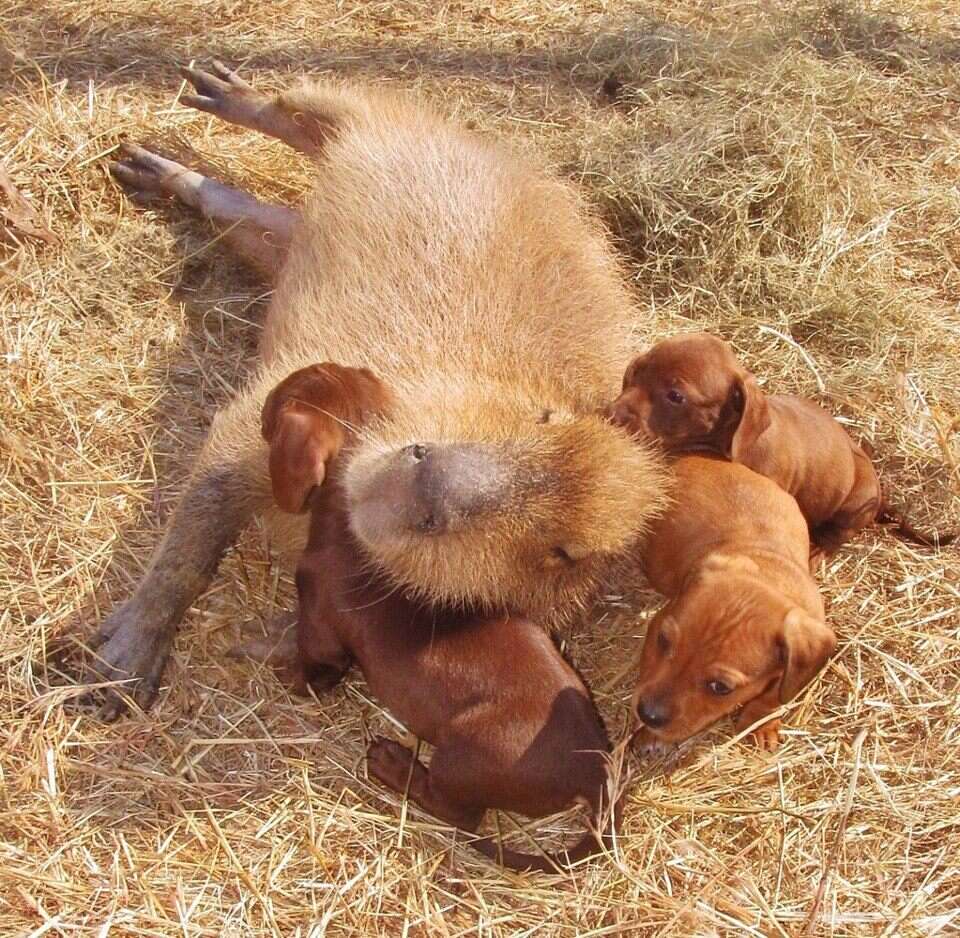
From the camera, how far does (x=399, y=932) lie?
270 cm

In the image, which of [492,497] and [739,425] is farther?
[739,425]

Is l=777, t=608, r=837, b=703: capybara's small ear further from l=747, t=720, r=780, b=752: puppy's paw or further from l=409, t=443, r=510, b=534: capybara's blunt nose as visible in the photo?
l=409, t=443, r=510, b=534: capybara's blunt nose

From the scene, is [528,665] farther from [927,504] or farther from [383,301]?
[927,504]

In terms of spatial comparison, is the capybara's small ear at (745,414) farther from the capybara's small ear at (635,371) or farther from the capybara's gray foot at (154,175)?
the capybara's gray foot at (154,175)

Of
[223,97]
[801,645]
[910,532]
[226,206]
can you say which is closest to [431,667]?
[801,645]

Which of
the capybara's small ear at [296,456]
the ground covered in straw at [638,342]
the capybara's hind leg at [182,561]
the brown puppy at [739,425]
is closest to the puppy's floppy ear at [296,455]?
the capybara's small ear at [296,456]

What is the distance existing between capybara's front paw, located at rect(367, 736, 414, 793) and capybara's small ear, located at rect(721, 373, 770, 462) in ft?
4.14

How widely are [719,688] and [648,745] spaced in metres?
0.42

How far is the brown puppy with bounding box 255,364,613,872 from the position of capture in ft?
8.93

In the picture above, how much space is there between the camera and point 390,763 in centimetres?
Answer: 298

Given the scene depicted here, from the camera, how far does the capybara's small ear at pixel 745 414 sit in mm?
3179

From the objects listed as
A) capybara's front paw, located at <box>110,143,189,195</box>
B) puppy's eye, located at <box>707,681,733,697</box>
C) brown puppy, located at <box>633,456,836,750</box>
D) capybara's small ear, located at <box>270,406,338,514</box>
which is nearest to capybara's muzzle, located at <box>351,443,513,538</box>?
capybara's small ear, located at <box>270,406,338,514</box>

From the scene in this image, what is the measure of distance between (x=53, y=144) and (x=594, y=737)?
334 cm

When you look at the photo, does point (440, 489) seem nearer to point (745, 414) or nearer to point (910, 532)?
point (745, 414)
